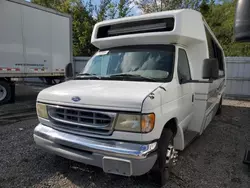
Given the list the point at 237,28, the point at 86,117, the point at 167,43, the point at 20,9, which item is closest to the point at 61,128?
the point at 86,117

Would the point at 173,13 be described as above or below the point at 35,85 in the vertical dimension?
above

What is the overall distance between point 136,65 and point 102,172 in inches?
71.4

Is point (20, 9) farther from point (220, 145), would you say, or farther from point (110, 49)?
point (220, 145)

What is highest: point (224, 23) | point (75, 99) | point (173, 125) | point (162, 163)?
point (224, 23)

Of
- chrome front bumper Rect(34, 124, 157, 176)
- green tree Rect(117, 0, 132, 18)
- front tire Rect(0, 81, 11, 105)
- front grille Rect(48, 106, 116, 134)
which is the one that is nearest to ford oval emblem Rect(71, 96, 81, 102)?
front grille Rect(48, 106, 116, 134)

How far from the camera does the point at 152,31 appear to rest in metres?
3.53

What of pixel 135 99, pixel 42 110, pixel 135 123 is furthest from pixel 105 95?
pixel 42 110

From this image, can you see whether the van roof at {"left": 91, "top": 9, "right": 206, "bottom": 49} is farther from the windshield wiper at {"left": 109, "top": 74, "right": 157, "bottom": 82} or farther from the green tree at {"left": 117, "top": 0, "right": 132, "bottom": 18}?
the green tree at {"left": 117, "top": 0, "right": 132, "bottom": 18}

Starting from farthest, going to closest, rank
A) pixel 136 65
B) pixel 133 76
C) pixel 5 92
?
pixel 5 92
pixel 136 65
pixel 133 76

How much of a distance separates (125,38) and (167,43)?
76 centimetres

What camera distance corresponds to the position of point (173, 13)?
3.29 metres

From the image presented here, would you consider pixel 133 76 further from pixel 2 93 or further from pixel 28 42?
pixel 2 93

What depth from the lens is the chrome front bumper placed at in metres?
2.29

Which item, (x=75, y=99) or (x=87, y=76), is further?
Answer: (x=87, y=76)
